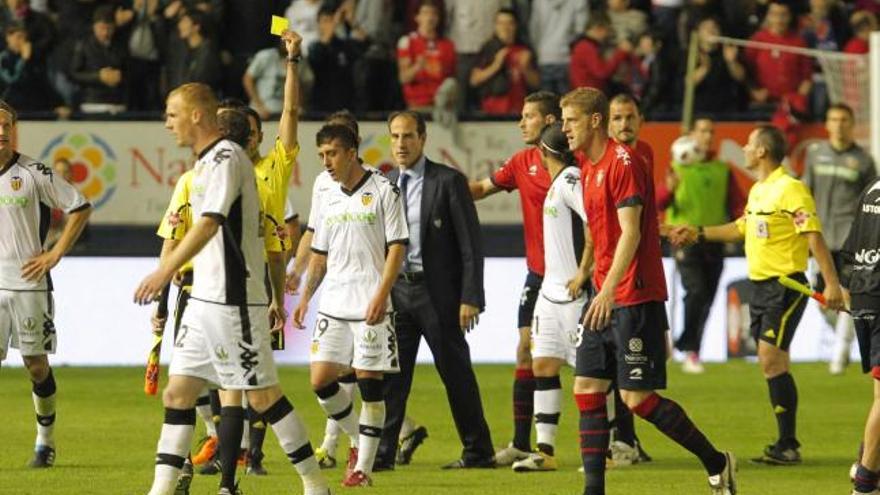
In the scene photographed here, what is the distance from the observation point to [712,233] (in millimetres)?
13078

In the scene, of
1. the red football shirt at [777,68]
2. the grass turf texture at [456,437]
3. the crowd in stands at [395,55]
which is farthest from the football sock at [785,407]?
the red football shirt at [777,68]

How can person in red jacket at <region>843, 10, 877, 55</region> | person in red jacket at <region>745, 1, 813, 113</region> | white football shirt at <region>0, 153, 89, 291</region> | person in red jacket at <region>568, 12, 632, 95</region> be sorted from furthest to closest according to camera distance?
person in red jacket at <region>843, 10, 877, 55</region>, person in red jacket at <region>745, 1, 813, 113</region>, person in red jacket at <region>568, 12, 632, 95</region>, white football shirt at <region>0, 153, 89, 291</region>

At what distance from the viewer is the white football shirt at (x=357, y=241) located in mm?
12289

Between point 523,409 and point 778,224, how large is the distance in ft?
6.66

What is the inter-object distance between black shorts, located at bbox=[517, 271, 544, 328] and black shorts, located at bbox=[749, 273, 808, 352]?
59.7 inches

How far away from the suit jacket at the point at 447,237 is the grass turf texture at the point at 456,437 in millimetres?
1123

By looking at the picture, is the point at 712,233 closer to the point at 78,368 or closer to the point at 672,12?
the point at 78,368

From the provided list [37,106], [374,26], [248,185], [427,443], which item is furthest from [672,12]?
[248,185]

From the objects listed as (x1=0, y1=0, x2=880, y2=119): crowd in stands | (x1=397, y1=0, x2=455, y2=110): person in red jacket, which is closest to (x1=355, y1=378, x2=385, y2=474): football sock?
(x1=0, y1=0, x2=880, y2=119): crowd in stands

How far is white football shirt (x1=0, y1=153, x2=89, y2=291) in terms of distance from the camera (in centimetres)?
1287

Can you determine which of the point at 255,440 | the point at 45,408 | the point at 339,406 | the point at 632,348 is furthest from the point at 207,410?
the point at 632,348

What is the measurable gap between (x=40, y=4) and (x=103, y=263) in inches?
173

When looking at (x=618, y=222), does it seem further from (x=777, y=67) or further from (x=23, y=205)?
(x=777, y=67)

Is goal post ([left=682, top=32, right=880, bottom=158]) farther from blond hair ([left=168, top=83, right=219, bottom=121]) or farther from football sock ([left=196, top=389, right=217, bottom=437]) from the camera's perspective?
blond hair ([left=168, top=83, right=219, bottom=121])
